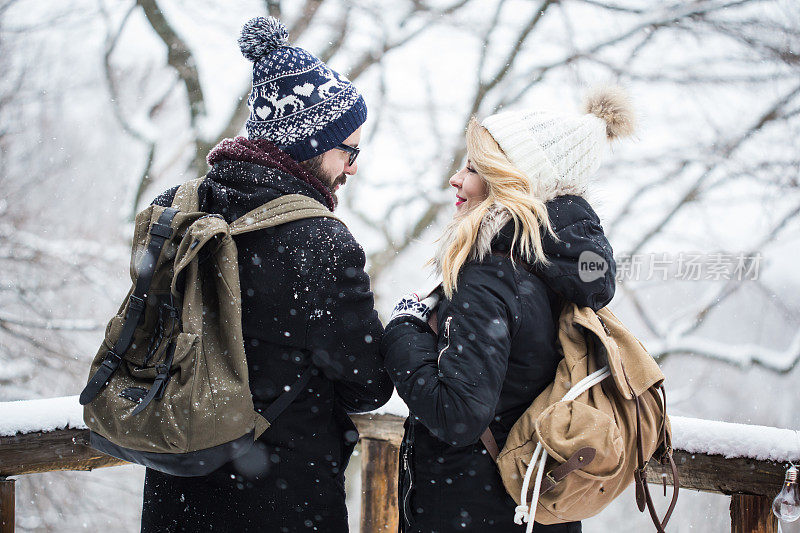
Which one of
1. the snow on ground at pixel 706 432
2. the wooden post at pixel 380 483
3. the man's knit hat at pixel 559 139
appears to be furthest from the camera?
the wooden post at pixel 380 483

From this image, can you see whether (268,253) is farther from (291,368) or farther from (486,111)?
(486,111)

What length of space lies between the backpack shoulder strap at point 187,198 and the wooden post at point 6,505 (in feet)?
4.47

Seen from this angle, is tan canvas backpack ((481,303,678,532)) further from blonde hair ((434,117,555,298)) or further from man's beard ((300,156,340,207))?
man's beard ((300,156,340,207))

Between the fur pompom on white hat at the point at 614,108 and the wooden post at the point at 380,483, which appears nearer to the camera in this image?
the fur pompom on white hat at the point at 614,108

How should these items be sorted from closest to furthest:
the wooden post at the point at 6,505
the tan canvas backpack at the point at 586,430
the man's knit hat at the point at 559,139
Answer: the tan canvas backpack at the point at 586,430, the man's knit hat at the point at 559,139, the wooden post at the point at 6,505

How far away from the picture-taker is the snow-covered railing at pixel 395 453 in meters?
1.81

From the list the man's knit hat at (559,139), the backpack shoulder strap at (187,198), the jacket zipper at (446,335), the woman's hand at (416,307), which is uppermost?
the man's knit hat at (559,139)

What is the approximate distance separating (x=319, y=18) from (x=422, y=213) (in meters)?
3.21

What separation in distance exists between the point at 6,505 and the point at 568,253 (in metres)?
2.11

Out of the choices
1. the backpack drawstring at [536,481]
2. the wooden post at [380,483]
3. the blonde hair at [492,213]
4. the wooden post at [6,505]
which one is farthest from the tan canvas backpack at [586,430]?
the wooden post at [6,505]

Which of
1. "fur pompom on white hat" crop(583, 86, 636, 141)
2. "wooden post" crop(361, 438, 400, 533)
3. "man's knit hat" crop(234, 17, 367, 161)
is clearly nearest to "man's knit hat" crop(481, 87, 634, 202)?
"fur pompom on white hat" crop(583, 86, 636, 141)

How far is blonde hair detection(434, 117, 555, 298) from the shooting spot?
1.30 meters

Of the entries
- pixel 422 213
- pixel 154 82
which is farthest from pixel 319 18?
pixel 422 213

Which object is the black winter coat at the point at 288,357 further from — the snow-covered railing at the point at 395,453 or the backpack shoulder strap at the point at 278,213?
the snow-covered railing at the point at 395,453
